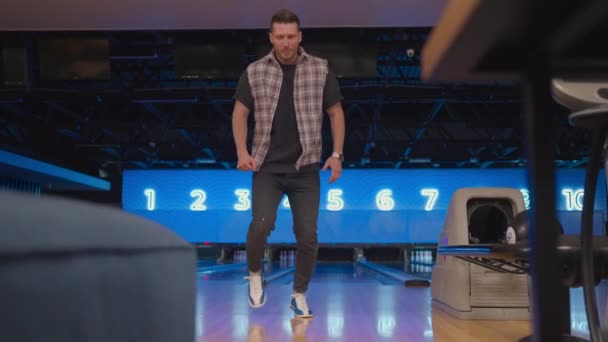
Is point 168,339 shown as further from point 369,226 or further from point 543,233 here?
point 369,226

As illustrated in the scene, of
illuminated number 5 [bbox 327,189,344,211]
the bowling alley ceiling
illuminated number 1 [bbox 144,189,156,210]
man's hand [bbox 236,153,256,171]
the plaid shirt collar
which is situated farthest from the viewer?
illuminated number 1 [bbox 144,189,156,210]

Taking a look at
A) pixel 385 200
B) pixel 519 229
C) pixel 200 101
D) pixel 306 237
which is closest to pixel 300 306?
pixel 306 237

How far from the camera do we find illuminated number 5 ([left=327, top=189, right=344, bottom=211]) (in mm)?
13203

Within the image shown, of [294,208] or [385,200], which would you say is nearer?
[294,208]

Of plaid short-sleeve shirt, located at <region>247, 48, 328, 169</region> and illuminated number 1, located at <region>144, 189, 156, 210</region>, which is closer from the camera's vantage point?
plaid short-sleeve shirt, located at <region>247, 48, 328, 169</region>

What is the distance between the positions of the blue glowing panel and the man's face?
10346mm

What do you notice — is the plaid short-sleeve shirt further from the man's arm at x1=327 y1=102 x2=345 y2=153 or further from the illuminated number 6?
the illuminated number 6

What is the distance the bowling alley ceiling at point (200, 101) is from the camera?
6863 millimetres

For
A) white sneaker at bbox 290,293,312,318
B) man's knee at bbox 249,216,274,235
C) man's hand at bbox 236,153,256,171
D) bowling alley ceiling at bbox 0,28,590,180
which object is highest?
bowling alley ceiling at bbox 0,28,590,180

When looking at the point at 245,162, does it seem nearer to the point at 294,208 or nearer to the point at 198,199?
the point at 294,208

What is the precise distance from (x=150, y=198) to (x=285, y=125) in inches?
444

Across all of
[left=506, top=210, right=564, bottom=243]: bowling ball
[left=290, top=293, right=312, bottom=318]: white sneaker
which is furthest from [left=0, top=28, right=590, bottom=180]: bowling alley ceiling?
[left=290, top=293, right=312, bottom=318]: white sneaker

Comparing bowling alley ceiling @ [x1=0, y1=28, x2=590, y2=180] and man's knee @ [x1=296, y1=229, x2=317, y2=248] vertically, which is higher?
bowling alley ceiling @ [x1=0, y1=28, x2=590, y2=180]

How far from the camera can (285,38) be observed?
2617 mm
